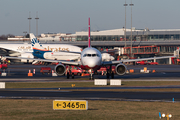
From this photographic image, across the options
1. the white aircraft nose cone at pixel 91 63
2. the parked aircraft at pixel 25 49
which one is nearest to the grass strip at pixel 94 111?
the white aircraft nose cone at pixel 91 63

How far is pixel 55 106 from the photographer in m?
20.2

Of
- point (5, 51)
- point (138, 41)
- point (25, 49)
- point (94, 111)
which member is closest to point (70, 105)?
point (94, 111)

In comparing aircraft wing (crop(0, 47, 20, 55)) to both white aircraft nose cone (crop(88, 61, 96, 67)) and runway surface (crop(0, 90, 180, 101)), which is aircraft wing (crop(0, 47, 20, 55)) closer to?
white aircraft nose cone (crop(88, 61, 96, 67))

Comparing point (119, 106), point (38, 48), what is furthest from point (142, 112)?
point (38, 48)

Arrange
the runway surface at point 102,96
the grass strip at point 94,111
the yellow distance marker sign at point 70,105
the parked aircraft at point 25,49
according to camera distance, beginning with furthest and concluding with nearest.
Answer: the parked aircraft at point 25,49, the runway surface at point 102,96, the yellow distance marker sign at point 70,105, the grass strip at point 94,111

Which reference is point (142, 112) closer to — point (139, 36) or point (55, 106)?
point (55, 106)

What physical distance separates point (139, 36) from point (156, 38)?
330 inches

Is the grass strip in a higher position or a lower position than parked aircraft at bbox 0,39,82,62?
lower

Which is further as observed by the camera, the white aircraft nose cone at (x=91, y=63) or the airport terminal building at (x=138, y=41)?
the airport terminal building at (x=138, y=41)

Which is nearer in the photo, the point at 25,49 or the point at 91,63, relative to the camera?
the point at 91,63

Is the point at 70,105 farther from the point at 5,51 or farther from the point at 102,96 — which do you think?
the point at 5,51

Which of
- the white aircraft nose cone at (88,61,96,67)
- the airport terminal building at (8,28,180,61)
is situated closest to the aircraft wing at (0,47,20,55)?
the airport terminal building at (8,28,180,61)

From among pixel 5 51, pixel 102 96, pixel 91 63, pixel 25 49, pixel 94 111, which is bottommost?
pixel 94 111

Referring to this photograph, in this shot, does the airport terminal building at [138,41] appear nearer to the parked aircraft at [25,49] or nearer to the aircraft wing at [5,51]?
the parked aircraft at [25,49]
